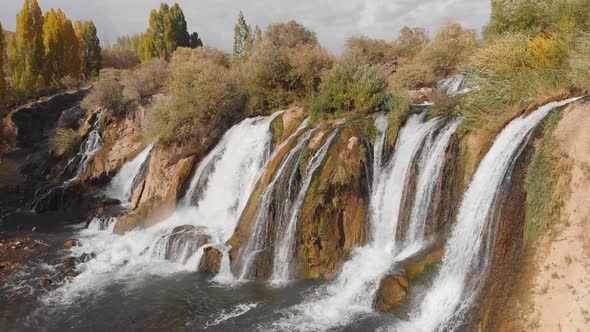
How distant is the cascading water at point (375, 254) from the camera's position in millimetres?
10188

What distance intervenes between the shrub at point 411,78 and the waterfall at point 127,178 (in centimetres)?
1464

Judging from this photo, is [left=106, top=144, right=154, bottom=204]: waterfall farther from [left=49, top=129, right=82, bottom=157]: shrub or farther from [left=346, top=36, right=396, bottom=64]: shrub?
[left=346, top=36, right=396, bottom=64]: shrub

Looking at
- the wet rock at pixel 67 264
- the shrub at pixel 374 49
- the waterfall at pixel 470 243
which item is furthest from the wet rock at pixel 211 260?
the shrub at pixel 374 49

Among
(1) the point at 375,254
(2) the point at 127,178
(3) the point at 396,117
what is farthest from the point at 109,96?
(1) the point at 375,254

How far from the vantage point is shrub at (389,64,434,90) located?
79.0ft

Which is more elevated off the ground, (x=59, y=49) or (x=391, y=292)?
(x=59, y=49)

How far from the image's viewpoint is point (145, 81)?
100 ft

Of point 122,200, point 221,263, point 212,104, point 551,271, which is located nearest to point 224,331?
point 221,263

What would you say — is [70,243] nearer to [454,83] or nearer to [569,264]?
[569,264]

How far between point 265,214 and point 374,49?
74.9ft

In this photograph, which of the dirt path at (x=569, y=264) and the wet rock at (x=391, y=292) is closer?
the dirt path at (x=569, y=264)

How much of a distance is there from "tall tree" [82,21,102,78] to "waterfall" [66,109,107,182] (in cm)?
2374

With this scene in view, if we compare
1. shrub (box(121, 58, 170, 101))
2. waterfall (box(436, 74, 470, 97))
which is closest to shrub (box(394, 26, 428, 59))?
waterfall (box(436, 74, 470, 97))

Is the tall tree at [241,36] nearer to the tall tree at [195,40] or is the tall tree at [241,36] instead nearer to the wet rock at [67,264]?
the tall tree at [195,40]
